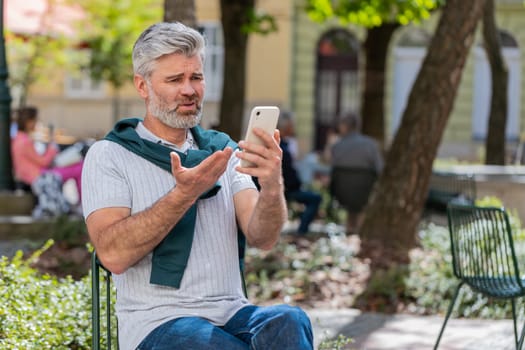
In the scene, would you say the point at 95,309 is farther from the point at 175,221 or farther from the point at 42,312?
the point at 42,312

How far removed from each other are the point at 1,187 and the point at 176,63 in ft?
26.0

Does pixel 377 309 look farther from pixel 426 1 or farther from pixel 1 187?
pixel 426 1

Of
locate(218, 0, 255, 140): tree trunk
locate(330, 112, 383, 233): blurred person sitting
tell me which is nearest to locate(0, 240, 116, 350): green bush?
locate(330, 112, 383, 233): blurred person sitting

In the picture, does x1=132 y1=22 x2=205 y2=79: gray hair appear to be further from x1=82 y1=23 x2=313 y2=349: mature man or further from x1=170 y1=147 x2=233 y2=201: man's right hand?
x1=170 y1=147 x2=233 y2=201: man's right hand

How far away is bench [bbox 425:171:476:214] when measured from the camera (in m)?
13.0

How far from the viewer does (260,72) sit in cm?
3112

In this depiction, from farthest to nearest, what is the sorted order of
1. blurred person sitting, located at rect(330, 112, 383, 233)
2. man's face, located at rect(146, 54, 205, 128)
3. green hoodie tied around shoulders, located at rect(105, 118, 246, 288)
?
1. blurred person sitting, located at rect(330, 112, 383, 233)
2. man's face, located at rect(146, 54, 205, 128)
3. green hoodie tied around shoulders, located at rect(105, 118, 246, 288)

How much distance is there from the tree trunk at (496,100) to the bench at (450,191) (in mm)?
3638

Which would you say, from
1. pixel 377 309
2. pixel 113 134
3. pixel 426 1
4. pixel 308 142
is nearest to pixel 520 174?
pixel 426 1

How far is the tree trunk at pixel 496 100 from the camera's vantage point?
17.0 meters

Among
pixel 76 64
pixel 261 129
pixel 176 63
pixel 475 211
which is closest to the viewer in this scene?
pixel 261 129

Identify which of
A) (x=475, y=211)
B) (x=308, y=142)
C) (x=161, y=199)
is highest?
(x=161, y=199)

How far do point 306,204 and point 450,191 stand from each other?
81.3 inches

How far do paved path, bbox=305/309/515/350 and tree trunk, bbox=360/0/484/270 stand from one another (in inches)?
96.5
